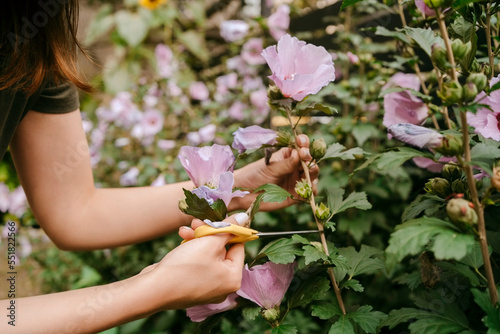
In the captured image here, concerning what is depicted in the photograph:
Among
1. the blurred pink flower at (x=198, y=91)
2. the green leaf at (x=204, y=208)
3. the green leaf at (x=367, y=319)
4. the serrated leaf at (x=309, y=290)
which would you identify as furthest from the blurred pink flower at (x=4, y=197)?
the green leaf at (x=367, y=319)

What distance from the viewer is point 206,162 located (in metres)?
0.77

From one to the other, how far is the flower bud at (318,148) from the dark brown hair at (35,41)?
0.61 meters

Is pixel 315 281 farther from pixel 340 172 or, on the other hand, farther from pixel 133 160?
pixel 133 160

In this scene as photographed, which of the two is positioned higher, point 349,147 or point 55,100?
point 55,100

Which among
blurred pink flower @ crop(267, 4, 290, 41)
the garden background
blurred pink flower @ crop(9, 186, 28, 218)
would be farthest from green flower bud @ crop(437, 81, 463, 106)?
blurred pink flower @ crop(9, 186, 28, 218)

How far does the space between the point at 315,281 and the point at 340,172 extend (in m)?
0.77

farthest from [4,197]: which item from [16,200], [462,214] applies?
[462,214]

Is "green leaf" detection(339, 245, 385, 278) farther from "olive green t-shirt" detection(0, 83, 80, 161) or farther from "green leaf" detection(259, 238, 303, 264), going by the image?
"olive green t-shirt" detection(0, 83, 80, 161)

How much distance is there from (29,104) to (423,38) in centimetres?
92

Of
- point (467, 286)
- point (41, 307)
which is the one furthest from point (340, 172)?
point (41, 307)

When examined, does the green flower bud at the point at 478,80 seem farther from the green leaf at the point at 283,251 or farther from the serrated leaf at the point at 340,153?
the green leaf at the point at 283,251

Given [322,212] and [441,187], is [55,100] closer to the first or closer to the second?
[322,212]

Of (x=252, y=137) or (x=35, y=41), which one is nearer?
(x=252, y=137)

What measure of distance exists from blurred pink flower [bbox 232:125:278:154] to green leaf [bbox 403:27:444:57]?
29cm
